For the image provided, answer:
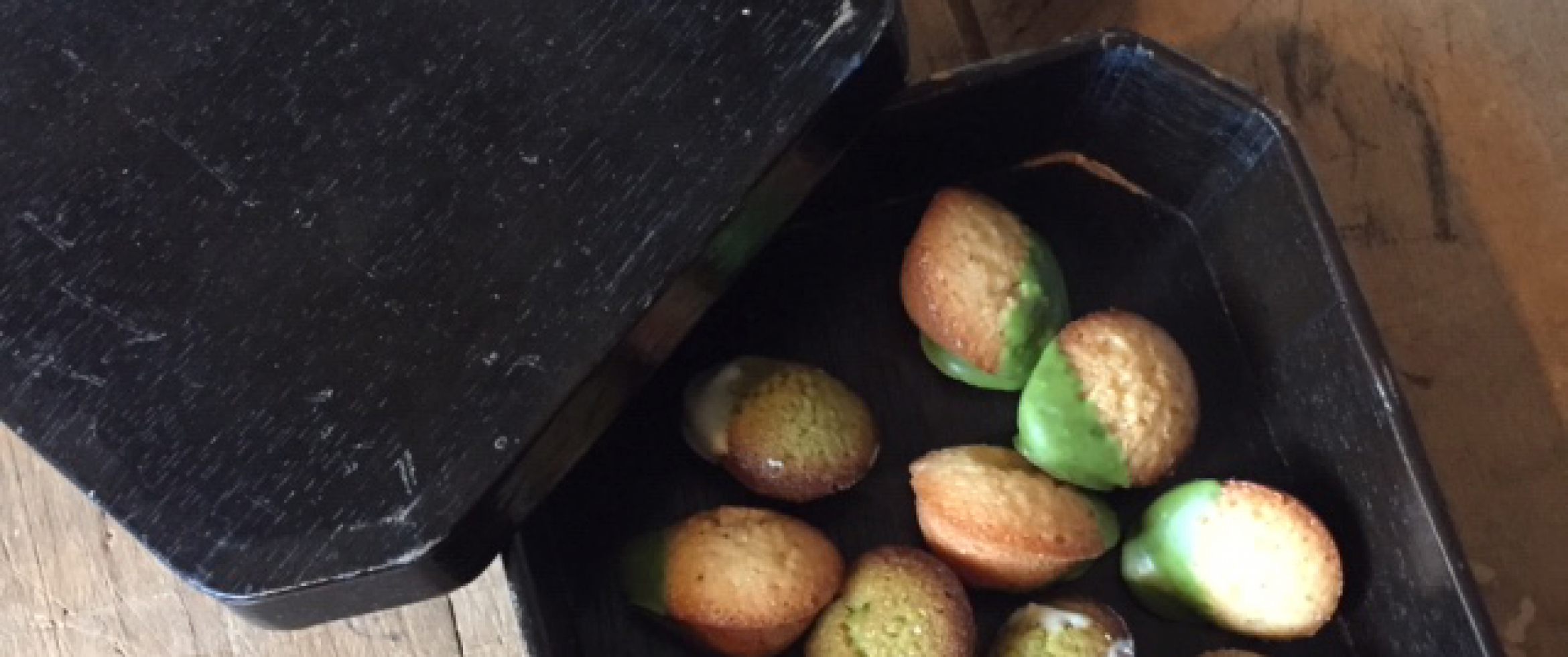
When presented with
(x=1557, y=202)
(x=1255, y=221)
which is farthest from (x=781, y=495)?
(x=1557, y=202)

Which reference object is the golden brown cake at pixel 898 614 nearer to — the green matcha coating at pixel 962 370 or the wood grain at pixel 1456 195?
the green matcha coating at pixel 962 370

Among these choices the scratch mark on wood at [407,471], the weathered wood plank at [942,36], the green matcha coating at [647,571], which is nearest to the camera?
the scratch mark on wood at [407,471]

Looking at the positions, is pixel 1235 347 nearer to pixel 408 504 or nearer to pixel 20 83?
pixel 408 504

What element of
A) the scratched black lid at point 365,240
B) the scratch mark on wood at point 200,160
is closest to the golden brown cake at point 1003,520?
the scratched black lid at point 365,240

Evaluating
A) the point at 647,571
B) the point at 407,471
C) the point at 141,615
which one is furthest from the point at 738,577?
the point at 141,615

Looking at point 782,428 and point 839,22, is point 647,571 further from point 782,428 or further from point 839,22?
point 839,22

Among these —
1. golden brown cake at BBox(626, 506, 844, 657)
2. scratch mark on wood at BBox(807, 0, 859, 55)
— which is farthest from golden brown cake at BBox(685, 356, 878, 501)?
scratch mark on wood at BBox(807, 0, 859, 55)
